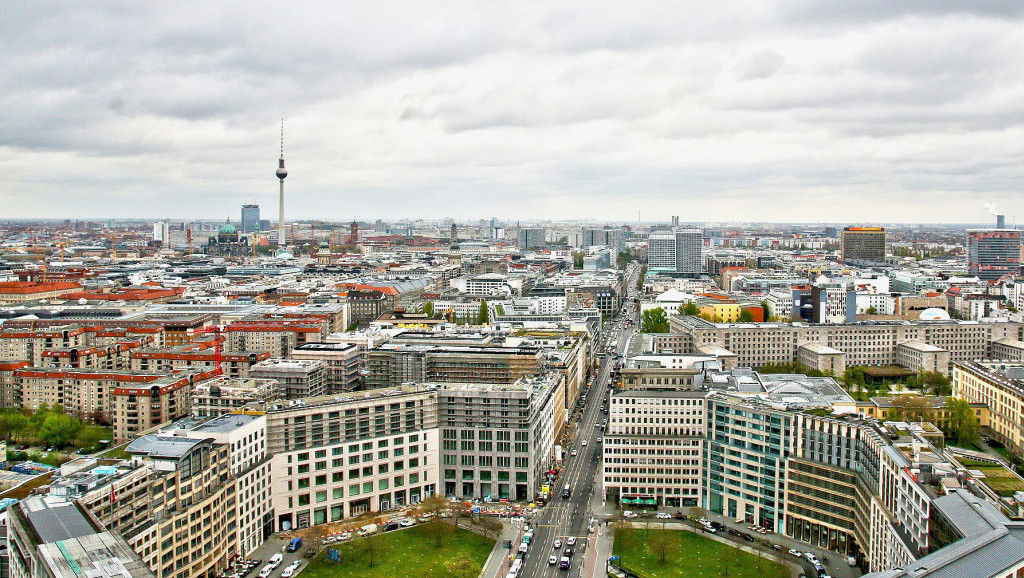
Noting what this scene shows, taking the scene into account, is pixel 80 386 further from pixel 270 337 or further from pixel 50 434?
pixel 270 337

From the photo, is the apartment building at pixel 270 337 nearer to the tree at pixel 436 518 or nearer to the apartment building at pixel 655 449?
the tree at pixel 436 518

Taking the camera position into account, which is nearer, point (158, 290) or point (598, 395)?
point (598, 395)

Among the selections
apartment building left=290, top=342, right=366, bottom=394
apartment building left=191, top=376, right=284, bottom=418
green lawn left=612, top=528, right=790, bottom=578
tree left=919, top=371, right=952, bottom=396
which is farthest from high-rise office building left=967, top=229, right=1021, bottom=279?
apartment building left=191, top=376, right=284, bottom=418

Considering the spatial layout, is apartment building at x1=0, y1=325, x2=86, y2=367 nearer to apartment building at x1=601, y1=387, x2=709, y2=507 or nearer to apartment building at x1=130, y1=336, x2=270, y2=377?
apartment building at x1=130, y1=336, x2=270, y2=377

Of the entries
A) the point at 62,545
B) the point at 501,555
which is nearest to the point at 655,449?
the point at 501,555

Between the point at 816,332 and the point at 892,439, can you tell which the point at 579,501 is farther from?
the point at 816,332

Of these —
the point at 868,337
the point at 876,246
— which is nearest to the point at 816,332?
the point at 868,337

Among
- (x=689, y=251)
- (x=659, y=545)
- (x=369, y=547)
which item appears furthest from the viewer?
(x=689, y=251)
